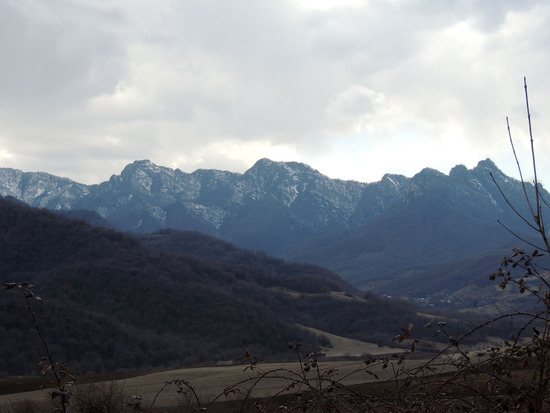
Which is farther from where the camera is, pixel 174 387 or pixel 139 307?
pixel 139 307

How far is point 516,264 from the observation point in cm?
518

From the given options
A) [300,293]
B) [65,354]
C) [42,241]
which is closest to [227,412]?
[65,354]

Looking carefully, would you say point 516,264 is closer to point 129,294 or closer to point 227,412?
point 227,412

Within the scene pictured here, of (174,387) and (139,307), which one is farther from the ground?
(174,387)

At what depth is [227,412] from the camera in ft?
61.8

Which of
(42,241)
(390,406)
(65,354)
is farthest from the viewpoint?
(42,241)

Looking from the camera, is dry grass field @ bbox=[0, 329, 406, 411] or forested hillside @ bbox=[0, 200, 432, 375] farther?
forested hillside @ bbox=[0, 200, 432, 375]

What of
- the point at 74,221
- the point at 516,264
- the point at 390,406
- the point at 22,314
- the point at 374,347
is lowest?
the point at 374,347

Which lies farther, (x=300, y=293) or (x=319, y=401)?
(x=300, y=293)

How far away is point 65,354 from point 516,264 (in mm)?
60099

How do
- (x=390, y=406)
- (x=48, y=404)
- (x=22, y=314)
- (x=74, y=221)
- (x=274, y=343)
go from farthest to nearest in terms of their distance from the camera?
(x=74, y=221) → (x=274, y=343) → (x=22, y=314) → (x=48, y=404) → (x=390, y=406)

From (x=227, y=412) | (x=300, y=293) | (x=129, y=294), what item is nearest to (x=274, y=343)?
(x=129, y=294)

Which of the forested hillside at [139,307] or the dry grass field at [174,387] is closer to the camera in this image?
the dry grass field at [174,387]

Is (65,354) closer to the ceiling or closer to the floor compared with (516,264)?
closer to the floor
